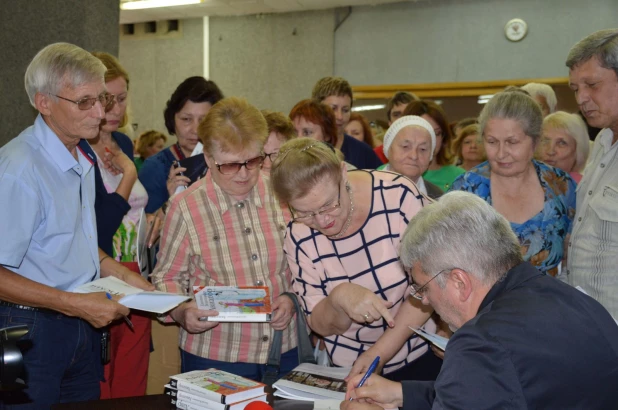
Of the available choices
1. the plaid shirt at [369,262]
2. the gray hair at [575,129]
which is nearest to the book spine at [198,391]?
the plaid shirt at [369,262]

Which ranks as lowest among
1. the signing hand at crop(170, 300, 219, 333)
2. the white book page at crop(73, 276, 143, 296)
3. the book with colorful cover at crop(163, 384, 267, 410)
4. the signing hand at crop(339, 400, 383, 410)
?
the book with colorful cover at crop(163, 384, 267, 410)

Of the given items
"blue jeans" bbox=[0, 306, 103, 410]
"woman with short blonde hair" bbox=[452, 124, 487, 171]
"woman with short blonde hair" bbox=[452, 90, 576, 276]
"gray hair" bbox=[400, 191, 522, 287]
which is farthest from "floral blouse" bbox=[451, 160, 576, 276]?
"woman with short blonde hair" bbox=[452, 124, 487, 171]

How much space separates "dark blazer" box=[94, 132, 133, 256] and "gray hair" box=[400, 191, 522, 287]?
176 cm

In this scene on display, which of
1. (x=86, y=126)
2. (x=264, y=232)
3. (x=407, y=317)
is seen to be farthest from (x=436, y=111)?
(x=86, y=126)

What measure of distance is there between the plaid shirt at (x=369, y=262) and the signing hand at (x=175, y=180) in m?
0.94

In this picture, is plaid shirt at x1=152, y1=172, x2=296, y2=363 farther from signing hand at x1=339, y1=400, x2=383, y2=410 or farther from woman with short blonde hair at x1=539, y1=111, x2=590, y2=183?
woman with short blonde hair at x1=539, y1=111, x2=590, y2=183

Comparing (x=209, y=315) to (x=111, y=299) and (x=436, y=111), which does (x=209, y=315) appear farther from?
(x=436, y=111)

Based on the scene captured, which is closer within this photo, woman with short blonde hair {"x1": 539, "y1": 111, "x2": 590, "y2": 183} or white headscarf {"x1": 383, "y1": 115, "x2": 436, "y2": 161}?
white headscarf {"x1": 383, "y1": 115, "x2": 436, "y2": 161}

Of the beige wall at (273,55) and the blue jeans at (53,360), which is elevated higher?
the beige wall at (273,55)

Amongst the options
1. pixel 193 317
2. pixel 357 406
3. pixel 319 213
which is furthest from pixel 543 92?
pixel 357 406

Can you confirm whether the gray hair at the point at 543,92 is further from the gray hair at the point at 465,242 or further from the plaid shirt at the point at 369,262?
the gray hair at the point at 465,242

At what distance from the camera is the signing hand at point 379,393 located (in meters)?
2.00

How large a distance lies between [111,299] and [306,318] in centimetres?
79

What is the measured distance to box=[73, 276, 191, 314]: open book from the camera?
231cm
